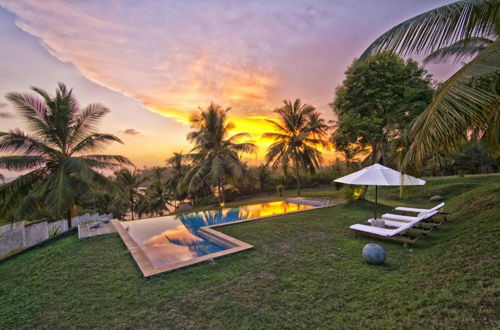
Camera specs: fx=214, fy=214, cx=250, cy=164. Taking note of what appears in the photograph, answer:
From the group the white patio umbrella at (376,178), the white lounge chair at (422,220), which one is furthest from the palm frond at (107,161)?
the white lounge chair at (422,220)

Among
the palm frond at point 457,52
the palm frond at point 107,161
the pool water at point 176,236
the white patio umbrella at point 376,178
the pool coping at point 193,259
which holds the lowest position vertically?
the pool water at point 176,236

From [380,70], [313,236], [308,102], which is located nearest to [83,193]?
[313,236]

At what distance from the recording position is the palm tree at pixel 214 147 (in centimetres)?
1337

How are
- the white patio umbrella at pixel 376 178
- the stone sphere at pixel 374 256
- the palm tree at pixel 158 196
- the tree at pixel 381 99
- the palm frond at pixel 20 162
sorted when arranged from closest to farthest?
the stone sphere at pixel 374 256
the white patio umbrella at pixel 376 178
the palm frond at pixel 20 162
the tree at pixel 381 99
the palm tree at pixel 158 196

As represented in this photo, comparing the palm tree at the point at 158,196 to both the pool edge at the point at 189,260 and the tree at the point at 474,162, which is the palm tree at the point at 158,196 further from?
the tree at the point at 474,162

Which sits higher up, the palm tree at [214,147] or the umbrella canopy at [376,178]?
the palm tree at [214,147]

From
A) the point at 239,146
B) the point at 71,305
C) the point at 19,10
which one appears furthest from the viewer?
the point at 239,146

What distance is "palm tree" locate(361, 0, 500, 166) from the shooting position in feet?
6.79

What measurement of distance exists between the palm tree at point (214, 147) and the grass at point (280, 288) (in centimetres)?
829

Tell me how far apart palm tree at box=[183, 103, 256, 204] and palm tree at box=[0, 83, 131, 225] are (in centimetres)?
575

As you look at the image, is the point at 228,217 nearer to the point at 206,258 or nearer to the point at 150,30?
the point at 206,258

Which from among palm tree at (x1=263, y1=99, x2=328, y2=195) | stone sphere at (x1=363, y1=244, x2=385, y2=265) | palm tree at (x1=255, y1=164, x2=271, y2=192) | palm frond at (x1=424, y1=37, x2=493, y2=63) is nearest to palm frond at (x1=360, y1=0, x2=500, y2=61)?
stone sphere at (x1=363, y1=244, x2=385, y2=265)

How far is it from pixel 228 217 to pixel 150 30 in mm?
7920

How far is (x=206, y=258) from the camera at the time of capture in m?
4.43
